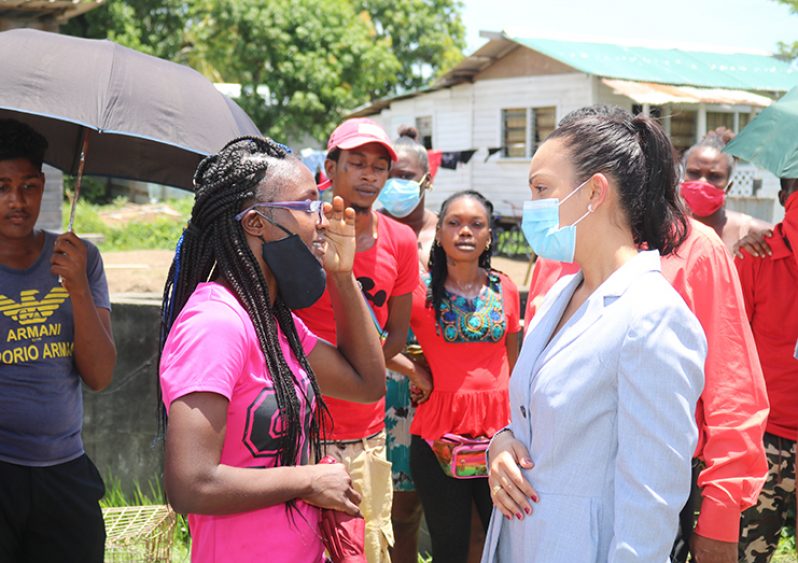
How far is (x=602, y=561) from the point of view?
6.88ft

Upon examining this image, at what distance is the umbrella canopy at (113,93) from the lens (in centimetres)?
306

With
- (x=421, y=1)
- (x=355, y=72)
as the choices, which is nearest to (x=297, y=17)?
(x=355, y=72)

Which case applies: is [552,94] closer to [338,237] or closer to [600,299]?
[338,237]

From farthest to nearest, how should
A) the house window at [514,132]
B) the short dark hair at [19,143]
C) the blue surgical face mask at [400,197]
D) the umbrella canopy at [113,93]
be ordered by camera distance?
the house window at [514,132], the blue surgical face mask at [400,197], the short dark hair at [19,143], the umbrella canopy at [113,93]

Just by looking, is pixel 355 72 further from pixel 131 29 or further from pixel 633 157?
pixel 633 157

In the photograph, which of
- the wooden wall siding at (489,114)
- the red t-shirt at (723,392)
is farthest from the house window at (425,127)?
the red t-shirt at (723,392)

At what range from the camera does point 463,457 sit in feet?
12.9

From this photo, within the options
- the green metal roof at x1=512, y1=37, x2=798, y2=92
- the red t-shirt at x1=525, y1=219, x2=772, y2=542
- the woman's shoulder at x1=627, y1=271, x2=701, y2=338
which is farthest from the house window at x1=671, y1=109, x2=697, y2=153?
the woman's shoulder at x1=627, y1=271, x2=701, y2=338

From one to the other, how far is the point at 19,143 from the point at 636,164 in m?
2.24

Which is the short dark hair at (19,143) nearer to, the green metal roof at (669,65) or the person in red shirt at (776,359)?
the person in red shirt at (776,359)

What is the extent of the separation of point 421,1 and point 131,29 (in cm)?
1335

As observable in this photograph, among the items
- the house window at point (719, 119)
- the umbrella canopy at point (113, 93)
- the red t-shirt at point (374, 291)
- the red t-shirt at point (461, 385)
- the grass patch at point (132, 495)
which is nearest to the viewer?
the umbrella canopy at point (113, 93)

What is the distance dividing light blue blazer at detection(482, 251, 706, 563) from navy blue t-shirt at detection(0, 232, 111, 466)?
5.94ft

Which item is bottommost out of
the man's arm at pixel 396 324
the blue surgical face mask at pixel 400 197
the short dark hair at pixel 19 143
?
the man's arm at pixel 396 324
